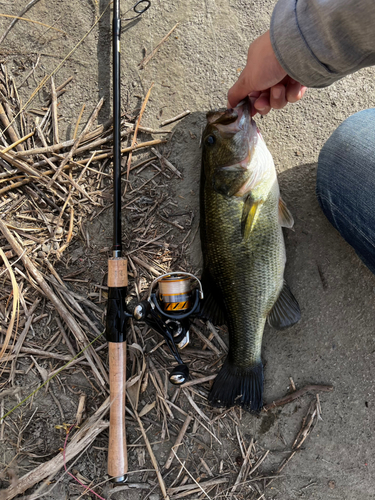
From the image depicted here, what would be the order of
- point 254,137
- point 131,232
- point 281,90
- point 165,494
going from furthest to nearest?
point 131,232
point 165,494
point 254,137
point 281,90

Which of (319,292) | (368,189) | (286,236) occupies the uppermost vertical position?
(368,189)

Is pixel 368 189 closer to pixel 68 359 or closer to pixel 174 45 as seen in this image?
pixel 174 45

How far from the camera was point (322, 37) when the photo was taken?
1.32 m

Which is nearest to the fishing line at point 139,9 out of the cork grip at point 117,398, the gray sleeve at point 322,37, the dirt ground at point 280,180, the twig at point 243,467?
the dirt ground at point 280,180

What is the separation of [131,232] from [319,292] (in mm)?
1414

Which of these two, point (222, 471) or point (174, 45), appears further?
point (174, 45)

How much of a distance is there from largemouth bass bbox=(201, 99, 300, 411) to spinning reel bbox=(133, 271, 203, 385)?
0.18 m

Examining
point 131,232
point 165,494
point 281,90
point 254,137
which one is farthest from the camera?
point 131,232

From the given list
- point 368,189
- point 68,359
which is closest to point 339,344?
point 368,189

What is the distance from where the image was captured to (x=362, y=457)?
7.73 feet

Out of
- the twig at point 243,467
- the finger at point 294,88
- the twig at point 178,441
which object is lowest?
the twig at point 243,467

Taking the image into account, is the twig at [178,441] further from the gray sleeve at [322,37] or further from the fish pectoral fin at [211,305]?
the gray sleeve at [322,37]

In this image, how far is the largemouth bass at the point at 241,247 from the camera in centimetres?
206

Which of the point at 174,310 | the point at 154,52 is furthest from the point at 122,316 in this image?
the point at 154,52
